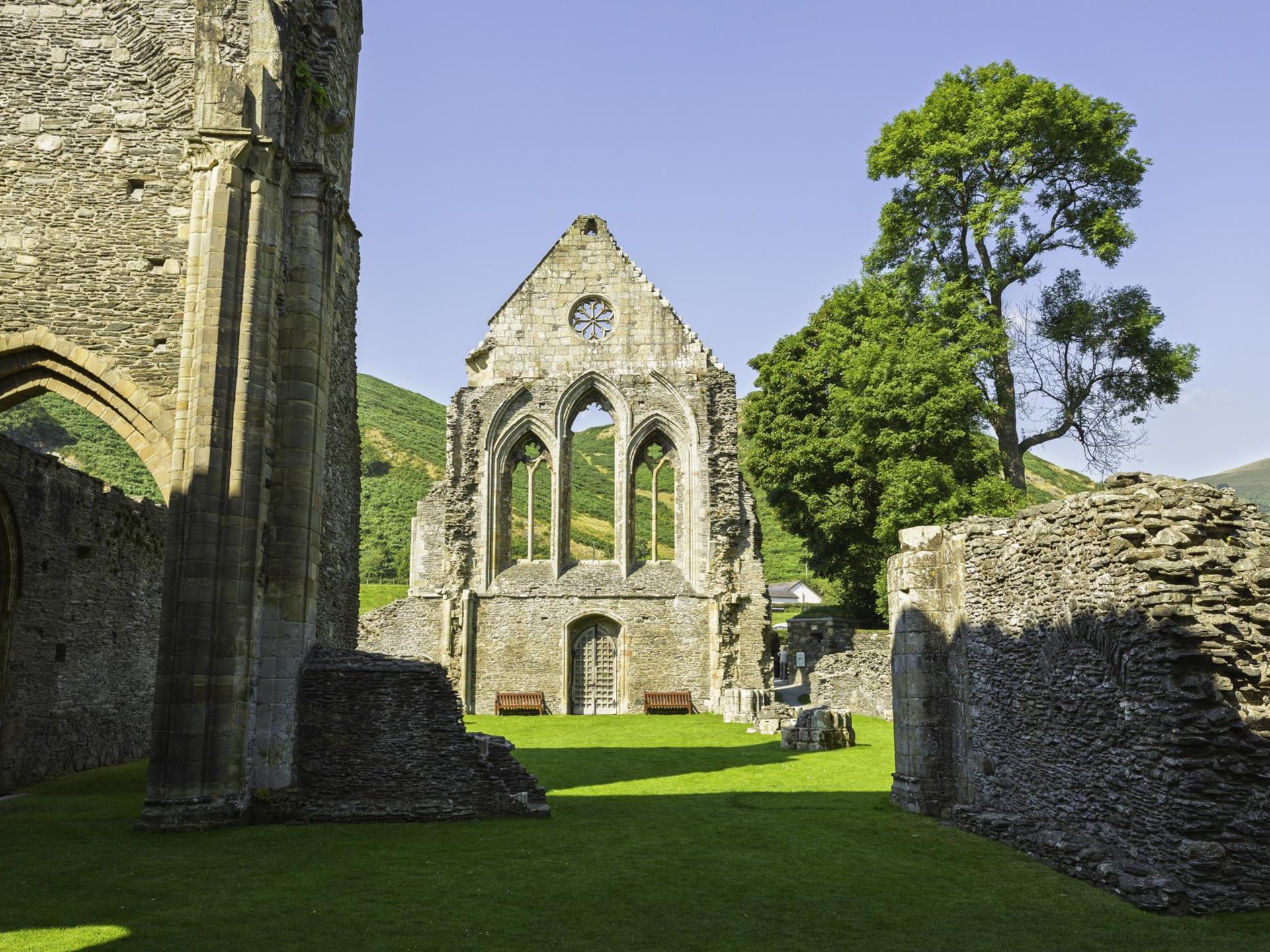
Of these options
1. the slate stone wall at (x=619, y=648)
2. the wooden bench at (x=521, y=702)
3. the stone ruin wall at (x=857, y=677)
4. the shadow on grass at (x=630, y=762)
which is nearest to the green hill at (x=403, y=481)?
the slate stone wall at (x=619, y=648)

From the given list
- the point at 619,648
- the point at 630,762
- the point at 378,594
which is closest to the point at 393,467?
the point at 378,594

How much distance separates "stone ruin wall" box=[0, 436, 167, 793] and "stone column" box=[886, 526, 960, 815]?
10.3 metres

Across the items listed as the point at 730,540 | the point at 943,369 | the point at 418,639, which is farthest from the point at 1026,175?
the point at 418,639

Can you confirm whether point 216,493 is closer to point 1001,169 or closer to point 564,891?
point 564,891

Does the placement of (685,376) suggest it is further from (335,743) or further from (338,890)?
(338,890)

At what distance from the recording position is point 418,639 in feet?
83.9

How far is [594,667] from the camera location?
25484 millimetres

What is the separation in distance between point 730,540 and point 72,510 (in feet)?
50.5

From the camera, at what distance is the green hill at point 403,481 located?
4688 centimetres

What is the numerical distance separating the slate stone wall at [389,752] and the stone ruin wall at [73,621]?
4708 mm

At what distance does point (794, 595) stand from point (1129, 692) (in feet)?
123

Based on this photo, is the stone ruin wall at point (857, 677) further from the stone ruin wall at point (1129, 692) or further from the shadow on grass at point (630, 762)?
the stone ruin wall at point (1129, 692)

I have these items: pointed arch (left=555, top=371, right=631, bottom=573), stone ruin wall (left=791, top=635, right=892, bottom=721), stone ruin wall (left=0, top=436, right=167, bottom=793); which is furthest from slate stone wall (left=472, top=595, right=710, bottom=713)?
stone ruin wall (left=0, top=436, right=167, bottom=793)

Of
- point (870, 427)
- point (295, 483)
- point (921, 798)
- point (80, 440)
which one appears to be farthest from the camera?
point (80, 440)
